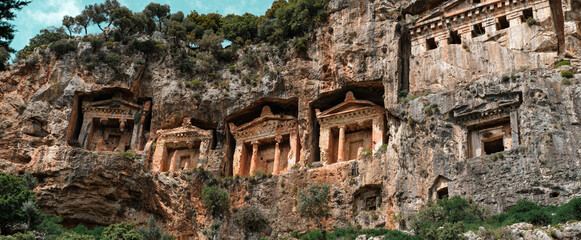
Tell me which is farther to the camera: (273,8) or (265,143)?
(273,8)

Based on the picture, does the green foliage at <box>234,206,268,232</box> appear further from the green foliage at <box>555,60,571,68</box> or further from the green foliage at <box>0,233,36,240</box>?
the green foliage at <box>555,60,571,68</box>

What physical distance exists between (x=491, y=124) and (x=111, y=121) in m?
23.8

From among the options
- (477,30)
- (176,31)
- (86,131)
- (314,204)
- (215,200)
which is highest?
(176,31)

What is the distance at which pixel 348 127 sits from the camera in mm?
39250

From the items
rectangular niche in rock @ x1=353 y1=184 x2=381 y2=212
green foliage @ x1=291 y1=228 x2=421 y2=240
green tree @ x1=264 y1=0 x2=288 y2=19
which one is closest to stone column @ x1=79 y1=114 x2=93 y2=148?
green tree @ x1=264 y1=0 x2=288 y2=19

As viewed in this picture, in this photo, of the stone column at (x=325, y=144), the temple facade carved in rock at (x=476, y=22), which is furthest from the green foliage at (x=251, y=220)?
the temple facade carved in rock at (x=476, y=22)

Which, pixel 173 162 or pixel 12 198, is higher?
pixel 173 162

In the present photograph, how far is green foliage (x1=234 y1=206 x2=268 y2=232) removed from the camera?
35.4 metres

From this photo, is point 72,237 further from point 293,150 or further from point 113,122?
point 113,122

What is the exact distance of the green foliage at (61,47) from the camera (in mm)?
44062

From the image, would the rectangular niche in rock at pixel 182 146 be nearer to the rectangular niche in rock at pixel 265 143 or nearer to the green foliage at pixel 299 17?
the rectangular niche in rock at pixel 265 143

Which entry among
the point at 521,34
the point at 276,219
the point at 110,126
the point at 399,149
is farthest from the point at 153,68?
the point at 521,34

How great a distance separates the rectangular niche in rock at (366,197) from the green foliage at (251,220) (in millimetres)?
4814

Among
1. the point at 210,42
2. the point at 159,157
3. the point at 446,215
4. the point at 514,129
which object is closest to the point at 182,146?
the point at 159,157
